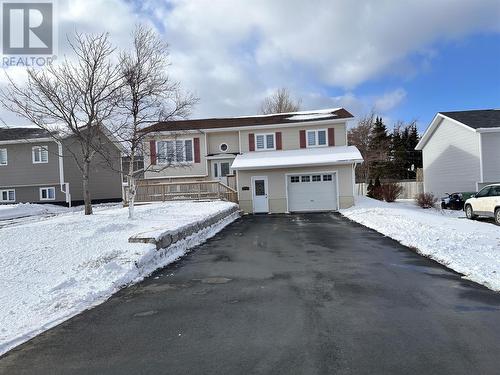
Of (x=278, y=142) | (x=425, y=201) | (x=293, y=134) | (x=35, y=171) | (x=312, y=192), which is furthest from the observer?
(x=35, y=171)

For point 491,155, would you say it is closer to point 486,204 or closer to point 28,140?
point 486,204

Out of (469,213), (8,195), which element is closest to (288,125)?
(469,213)

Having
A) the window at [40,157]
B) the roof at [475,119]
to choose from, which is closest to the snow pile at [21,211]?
the window at [40,157]

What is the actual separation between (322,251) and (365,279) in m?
3.11

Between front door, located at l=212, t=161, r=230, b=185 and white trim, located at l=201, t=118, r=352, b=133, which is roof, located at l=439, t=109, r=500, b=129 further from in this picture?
front door, located at l=212, t=161, r=230, b=185

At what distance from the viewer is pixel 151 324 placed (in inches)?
207

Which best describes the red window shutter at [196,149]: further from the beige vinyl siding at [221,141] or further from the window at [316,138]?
the window at [316,138]

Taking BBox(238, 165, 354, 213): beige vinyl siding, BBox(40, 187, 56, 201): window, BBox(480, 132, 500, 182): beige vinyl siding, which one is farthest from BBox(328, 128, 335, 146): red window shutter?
BBox(40, 187, 56, 201): window

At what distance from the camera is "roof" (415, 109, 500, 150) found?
25109mm

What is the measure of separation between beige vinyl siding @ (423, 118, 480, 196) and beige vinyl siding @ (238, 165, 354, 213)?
8154 mm

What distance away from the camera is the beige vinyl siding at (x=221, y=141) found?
29.0m

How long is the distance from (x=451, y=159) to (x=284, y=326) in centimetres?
2826

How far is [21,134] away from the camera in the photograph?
3347cm

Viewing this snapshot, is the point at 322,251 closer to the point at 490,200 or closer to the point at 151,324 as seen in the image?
the point at 151,324
